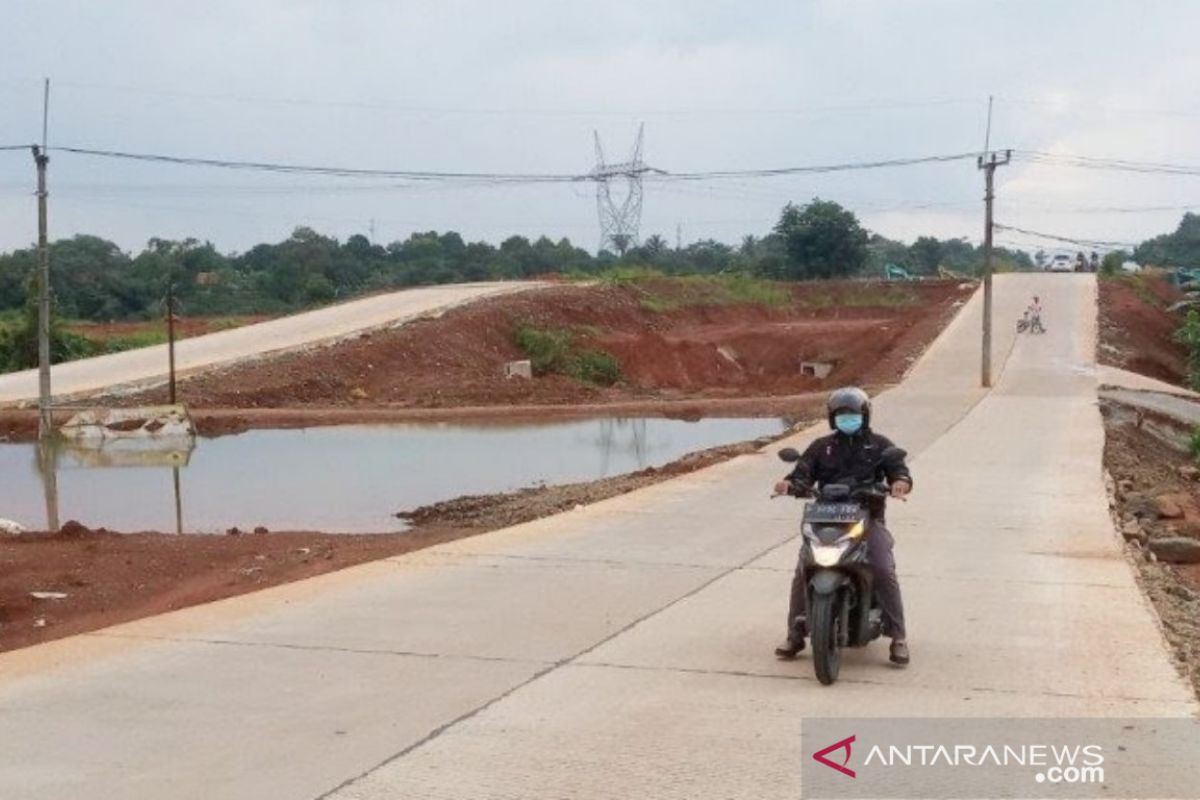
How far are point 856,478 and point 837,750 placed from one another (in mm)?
2078

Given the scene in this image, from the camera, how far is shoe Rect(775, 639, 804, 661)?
8289 mm

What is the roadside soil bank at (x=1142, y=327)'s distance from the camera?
47.6 meters

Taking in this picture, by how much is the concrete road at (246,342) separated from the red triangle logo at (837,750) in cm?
3050

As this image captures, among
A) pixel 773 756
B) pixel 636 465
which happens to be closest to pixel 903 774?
pixel 773 756

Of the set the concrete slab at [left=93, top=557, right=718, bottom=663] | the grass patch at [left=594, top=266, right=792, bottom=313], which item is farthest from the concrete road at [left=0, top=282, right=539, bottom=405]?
the concrete slab at [left=93, top=557, right=718, bottom=663]

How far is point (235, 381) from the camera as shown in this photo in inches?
1468

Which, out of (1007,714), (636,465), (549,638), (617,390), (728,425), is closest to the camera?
(1007,714)

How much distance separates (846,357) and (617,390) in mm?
10180

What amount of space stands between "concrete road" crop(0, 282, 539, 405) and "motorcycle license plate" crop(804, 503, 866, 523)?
1155 inches

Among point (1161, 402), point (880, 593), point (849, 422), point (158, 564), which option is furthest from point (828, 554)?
point (1161, 402)

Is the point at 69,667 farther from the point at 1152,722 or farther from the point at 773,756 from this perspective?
the point at 1152,722

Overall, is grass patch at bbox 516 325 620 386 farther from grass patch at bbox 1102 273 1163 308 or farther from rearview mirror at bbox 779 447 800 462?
rearview mirror at bbox 779 447 800 462

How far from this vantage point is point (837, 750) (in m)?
6.54

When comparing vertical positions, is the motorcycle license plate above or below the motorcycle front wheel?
above
